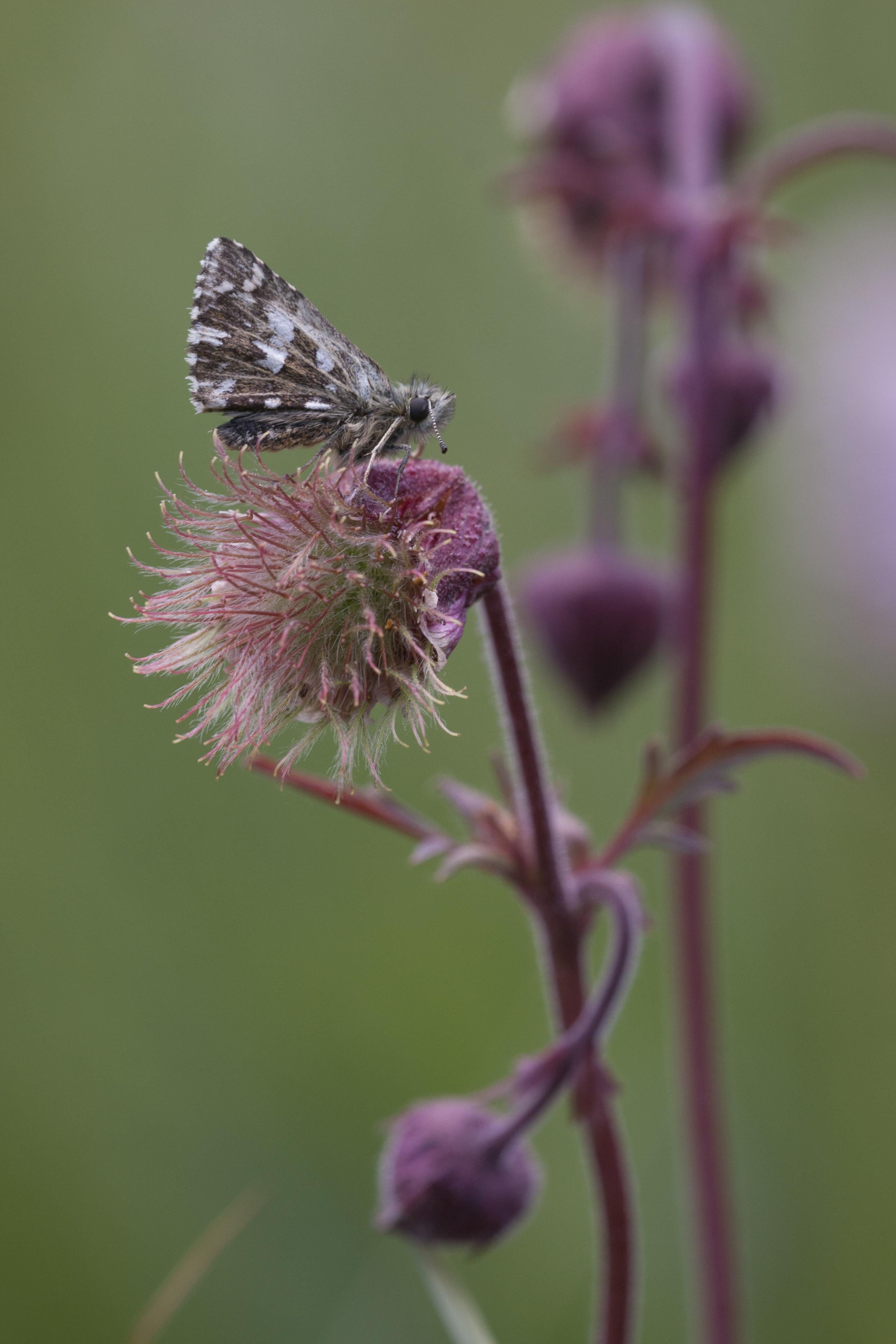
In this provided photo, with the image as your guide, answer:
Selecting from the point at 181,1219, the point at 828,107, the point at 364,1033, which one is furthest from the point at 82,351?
the point at 828,107

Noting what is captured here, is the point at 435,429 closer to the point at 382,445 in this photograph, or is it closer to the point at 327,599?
the point at 382,445

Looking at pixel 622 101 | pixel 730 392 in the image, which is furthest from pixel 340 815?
pixel 622 101

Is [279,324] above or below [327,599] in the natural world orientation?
above

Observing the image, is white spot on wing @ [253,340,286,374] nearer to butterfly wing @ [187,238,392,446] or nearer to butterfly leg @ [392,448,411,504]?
butterfly wing @ [187,238,392,446]

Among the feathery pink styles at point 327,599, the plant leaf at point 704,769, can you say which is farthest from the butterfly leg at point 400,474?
the plant leaf at point 704,769

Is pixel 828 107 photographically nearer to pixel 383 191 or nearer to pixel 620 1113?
pixel 383 191

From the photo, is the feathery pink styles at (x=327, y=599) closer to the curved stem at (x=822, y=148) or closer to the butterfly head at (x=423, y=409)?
the butterfly head at (x=423, y=409)
